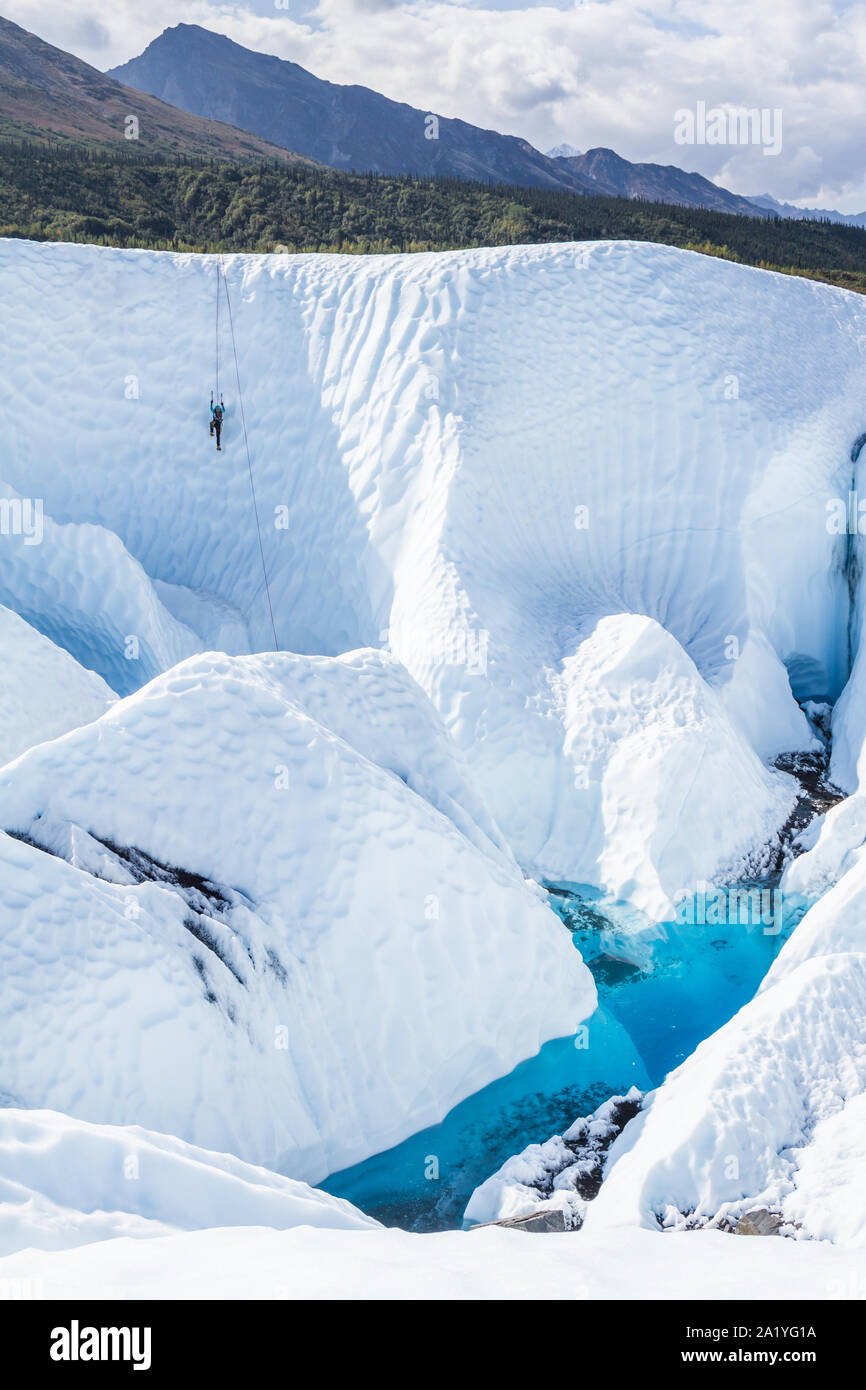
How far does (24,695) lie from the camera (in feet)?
41.3

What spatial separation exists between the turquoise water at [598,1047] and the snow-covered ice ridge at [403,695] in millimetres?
318

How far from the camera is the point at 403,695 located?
38.3 feet

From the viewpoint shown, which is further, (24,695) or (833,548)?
(833,548)

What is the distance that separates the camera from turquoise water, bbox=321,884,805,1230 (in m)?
9.07

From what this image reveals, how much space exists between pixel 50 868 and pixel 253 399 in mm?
13757

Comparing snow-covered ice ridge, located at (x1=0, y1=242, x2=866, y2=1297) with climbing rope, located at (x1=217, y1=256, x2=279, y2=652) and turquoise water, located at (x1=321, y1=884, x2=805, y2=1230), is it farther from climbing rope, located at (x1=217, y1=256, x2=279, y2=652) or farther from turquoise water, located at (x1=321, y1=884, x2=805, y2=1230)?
turquoise water, located at (x1=321, y1=884, x2=805, y2=1230)

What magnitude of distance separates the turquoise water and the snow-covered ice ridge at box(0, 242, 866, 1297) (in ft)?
1.04

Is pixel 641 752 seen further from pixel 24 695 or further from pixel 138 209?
pixel 138 209

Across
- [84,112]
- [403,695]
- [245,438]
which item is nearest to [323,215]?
[245,438]

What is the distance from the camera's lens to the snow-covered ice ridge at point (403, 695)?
8.08 meters

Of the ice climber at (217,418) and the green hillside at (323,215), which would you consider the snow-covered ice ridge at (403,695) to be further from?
the green hillside at (323,215)

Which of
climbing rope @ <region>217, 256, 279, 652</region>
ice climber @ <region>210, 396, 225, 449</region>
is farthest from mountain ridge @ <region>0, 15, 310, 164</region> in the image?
ice climber @ <region>210, 396, 225, 449</region>
